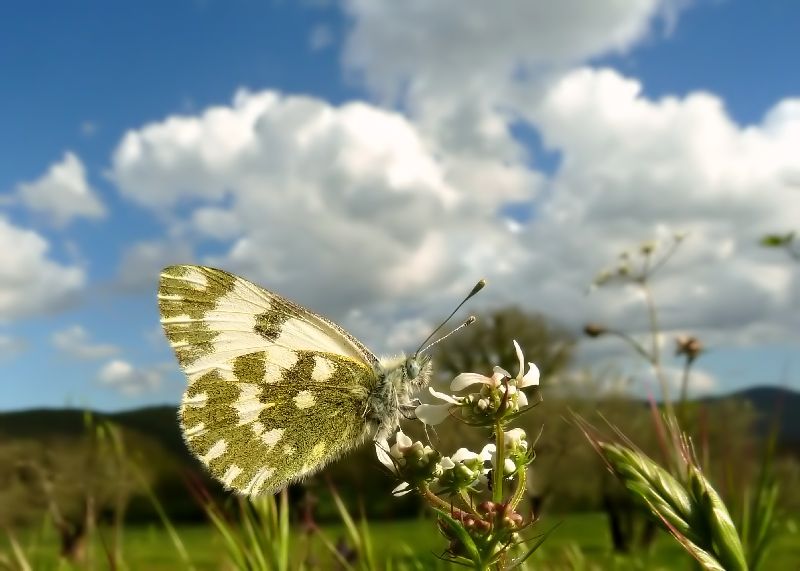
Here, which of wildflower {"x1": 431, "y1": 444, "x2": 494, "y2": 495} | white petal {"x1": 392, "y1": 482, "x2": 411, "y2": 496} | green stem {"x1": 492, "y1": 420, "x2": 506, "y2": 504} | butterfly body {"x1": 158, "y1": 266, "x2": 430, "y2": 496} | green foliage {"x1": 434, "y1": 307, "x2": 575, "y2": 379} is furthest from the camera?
green foliage {"x1": 434, "y1": 307, "x2": 575, "y2": 379}

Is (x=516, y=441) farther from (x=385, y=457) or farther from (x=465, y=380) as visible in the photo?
(x=385, y=457)

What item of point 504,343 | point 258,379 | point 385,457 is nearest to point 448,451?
point 258,379

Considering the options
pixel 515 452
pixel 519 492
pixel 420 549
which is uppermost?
pixel 515 452

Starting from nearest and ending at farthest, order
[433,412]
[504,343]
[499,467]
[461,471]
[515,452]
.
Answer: [499,467]
[461,471]
[515,452]
[433,412]
[504,343]

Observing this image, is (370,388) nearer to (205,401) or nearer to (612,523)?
(205,401)

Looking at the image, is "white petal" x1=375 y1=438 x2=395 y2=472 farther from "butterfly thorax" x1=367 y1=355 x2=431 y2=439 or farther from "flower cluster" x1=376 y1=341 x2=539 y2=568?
"butterfly thorax" x1=367 y1=355 x2=431 y2=439

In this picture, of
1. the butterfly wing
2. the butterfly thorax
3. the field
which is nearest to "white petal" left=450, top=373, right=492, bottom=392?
the field

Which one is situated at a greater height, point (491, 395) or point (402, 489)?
point (491, 395)
